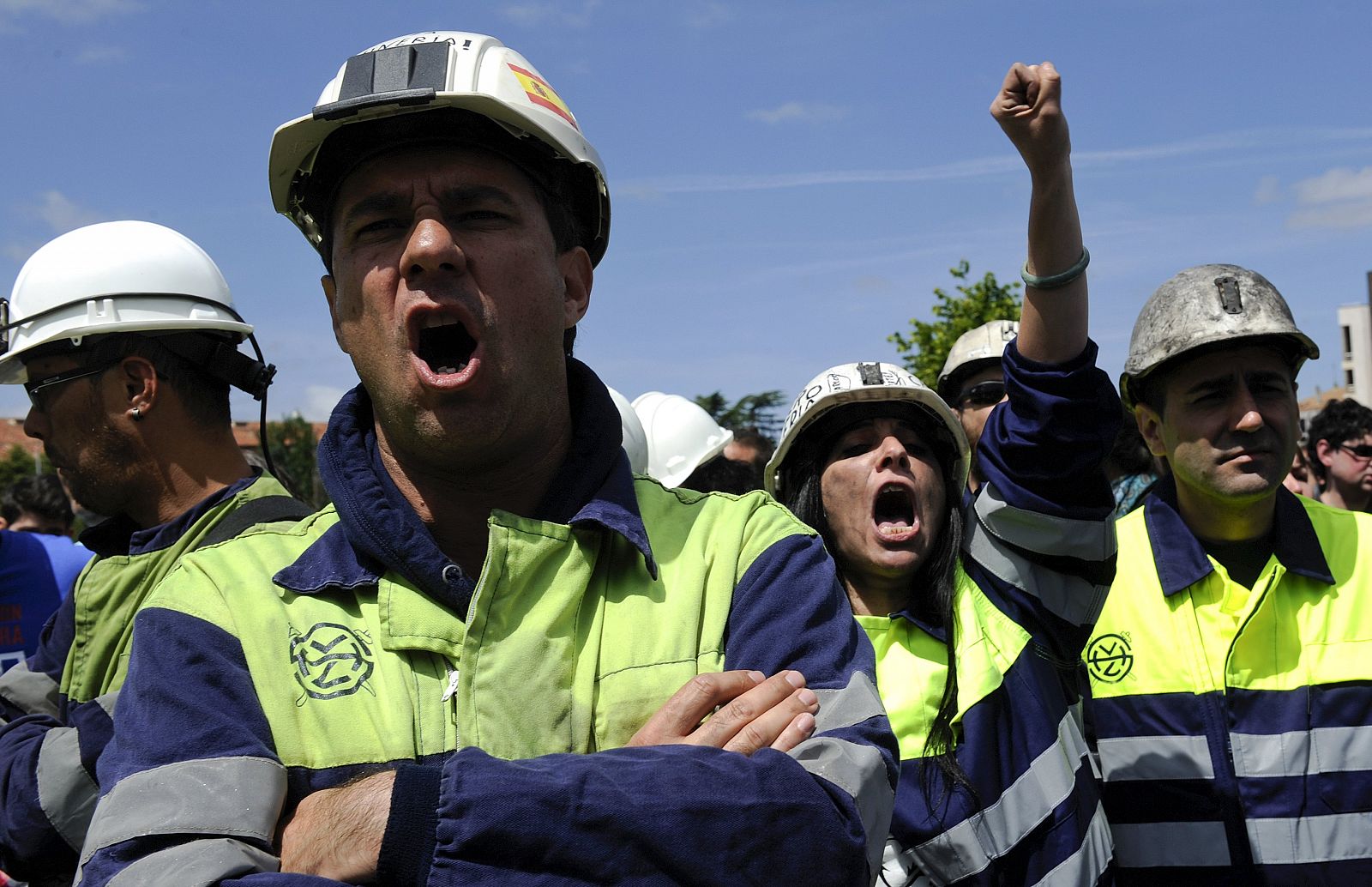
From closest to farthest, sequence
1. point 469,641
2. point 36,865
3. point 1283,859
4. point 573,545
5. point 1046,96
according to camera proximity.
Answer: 1. point 469,641
2. point 573,545
3. point 1046,96
4. point 36,865
5. point 1283,859

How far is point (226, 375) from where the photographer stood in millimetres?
4188

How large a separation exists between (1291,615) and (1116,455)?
280cm

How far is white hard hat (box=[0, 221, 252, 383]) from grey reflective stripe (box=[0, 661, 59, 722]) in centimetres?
104

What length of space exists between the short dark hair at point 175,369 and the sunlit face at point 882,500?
195cm

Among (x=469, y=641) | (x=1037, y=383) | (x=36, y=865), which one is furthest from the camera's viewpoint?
(x=36, y=865)

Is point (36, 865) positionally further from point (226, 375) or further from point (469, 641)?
point (469, 641)

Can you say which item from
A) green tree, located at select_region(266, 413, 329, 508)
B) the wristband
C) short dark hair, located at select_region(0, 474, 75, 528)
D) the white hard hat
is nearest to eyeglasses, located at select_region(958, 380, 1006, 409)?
the wristband

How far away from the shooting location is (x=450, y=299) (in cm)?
225

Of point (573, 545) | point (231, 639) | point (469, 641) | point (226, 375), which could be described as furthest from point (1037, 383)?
point (226, 375)

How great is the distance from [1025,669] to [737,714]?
1657mm

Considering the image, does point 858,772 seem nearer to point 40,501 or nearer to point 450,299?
point 450,299

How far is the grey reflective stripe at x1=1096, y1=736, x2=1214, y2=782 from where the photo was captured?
3820mm

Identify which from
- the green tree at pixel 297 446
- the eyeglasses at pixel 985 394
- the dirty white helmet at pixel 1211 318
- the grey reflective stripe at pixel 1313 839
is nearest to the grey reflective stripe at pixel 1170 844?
the grey reflective stripe at pixel 1313 839

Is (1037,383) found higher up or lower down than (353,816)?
higher up
